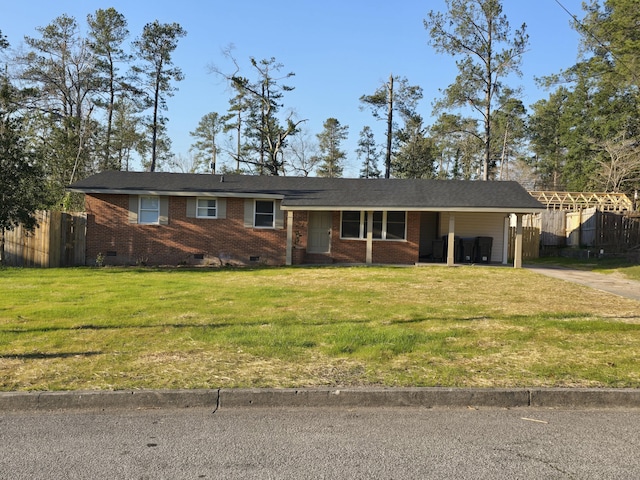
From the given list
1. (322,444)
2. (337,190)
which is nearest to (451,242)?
(337,190)

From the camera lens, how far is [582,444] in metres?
3.86

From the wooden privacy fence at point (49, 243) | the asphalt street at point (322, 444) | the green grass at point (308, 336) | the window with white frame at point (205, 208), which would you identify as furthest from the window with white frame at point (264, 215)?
the asphalt street at point (322, 444)

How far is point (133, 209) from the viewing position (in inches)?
746

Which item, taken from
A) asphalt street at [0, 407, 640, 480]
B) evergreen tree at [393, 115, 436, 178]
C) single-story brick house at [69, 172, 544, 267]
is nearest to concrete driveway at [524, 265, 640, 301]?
single-story brick house at [69, 172, 544, 267]

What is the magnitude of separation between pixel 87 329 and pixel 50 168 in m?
24.2

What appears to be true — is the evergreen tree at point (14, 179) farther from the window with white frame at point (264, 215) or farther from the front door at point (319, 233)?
the front door at point (319, 233)

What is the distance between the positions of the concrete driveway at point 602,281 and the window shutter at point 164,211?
45.6 ft

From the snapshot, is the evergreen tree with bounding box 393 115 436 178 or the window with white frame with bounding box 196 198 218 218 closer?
the window with white frame with bounding box 196 198 218 218

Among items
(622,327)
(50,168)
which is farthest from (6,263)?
(622,327)

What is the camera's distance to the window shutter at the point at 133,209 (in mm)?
Answer: 18922

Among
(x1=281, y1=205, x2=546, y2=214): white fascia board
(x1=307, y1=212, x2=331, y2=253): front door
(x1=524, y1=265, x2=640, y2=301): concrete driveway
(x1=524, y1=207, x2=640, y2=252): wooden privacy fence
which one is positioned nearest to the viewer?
(x1=524, y1=265, x2=640, y2=301): concrete driveway

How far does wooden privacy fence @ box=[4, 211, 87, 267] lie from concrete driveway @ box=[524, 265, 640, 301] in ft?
55.2

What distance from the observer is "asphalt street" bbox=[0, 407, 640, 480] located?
340 cm

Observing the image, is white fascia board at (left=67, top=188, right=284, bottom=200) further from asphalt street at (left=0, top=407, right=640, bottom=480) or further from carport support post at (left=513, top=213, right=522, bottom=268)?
asphalt street at (left=0, top=407, right=640, bottom=480)
